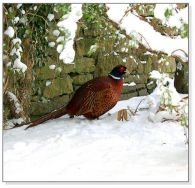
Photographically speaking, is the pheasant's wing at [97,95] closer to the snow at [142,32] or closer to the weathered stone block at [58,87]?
the weathered stone block at [58,87]

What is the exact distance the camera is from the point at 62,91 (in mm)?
3109

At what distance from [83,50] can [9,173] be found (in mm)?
1635

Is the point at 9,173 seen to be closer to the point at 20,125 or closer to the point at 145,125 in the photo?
the point at 20,125

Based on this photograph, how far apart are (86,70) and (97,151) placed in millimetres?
1336

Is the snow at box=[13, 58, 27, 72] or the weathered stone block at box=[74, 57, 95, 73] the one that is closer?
the snow at box=[13, 58, 27, 72]

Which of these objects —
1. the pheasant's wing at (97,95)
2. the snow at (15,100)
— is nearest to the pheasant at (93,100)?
the pheasant's wing at (97,95)

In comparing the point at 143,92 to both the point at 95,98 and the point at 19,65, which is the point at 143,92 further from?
the point at 19,65

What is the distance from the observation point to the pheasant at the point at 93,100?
2.59 meters

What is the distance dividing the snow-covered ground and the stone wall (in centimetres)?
37

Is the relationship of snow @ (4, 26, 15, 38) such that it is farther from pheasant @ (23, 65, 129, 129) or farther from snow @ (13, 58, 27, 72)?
pheasant @ (23, 65, 129, 129)

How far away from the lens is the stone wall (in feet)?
9.72

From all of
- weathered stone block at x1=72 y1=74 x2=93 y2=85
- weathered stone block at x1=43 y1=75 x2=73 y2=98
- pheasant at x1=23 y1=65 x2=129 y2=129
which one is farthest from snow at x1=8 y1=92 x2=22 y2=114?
weathered stone block at x1=72 y1=74 x2=93 y2=85

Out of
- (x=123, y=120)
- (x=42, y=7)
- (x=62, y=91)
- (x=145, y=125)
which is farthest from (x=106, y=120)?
(x=42, y=7)

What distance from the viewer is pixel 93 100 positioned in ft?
8.51
